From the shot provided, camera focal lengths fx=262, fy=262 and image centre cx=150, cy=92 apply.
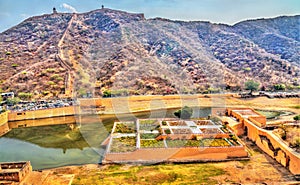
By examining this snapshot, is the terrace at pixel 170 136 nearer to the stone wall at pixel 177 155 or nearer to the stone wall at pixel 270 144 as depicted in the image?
the stone wall at pixel 177 155

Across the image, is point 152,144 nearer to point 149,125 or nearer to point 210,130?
point 149,125

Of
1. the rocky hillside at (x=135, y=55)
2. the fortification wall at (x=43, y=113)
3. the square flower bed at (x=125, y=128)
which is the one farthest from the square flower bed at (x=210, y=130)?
A: the rocky hillside at (x=135, y=55)

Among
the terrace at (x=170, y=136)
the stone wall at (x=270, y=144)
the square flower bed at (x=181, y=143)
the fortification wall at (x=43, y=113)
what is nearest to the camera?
the stone wall at (x=270, y=144)

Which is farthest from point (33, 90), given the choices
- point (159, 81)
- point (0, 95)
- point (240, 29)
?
point (240, 29)

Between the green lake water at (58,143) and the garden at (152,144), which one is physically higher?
the garden at (152,144)

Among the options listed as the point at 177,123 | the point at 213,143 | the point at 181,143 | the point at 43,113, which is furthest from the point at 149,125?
the point at 43,113

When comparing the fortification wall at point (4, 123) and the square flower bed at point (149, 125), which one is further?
the fortification wall at point (4, 123)

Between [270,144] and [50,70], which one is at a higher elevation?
[50,70]
